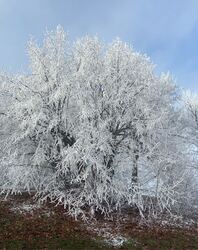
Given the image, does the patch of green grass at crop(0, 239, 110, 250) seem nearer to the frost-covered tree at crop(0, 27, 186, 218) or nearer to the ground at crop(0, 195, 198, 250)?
the ground at crop(0, 195, 198, 250)

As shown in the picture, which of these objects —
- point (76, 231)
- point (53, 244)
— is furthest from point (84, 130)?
point (53, 244)

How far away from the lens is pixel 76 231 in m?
21.8

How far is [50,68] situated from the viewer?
27594mm

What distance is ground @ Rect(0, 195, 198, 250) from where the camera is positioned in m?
20.0

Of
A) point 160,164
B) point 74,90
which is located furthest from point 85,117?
point 160,164

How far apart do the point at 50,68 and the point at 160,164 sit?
8766 mm

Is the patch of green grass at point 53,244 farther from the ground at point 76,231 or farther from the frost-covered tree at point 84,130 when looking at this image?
the frost-covered tree at point 84,130

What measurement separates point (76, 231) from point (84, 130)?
6100mm

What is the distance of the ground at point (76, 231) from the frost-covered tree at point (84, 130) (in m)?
1.16

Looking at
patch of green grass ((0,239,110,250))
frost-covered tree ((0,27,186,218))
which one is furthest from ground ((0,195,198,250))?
frost-covered tree ((0,27,186,218))

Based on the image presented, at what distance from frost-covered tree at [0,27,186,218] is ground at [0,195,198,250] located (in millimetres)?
1157

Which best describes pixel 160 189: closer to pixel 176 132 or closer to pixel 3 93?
pixel 176 132

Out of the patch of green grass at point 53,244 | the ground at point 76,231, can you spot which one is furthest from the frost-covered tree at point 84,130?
the patch of green grass at point 53,244

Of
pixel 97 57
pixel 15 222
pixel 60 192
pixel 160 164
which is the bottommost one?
pixel 15 222
